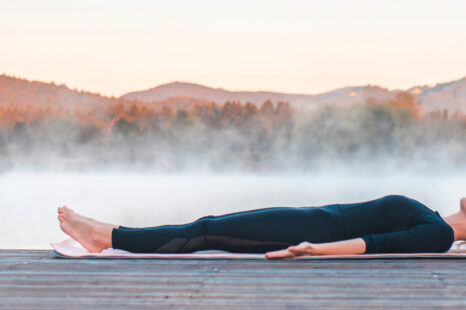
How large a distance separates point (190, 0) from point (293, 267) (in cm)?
1514

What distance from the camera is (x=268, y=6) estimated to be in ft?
53.9

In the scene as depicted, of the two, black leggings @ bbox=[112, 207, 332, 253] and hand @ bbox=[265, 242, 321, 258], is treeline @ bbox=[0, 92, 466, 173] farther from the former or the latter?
hand @ bbox=[265, 242, 321, 258]

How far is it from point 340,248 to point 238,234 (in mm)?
389

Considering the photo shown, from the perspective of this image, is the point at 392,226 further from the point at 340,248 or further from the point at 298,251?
the point at 298,251

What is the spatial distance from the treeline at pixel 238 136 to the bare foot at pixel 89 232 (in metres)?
15.6

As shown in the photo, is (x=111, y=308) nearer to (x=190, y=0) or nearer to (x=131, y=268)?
(x=131, y=268)

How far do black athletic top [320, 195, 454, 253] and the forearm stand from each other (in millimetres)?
33

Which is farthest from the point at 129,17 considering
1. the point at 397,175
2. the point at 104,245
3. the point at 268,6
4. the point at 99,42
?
the point at 104,245

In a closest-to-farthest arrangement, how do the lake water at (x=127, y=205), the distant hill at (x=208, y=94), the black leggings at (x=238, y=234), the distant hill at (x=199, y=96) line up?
1. the black leggings at (x=238, y=234)
2. the lake water at (x=127, y=205)
3. the distant hill at (x=199, y=96)
4. the distant hill at (x=208, y=94)

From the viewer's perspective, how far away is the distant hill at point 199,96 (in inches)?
669

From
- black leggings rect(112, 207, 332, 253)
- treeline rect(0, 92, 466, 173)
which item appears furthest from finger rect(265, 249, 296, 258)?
treeline rect(0, 92, 466, 173)

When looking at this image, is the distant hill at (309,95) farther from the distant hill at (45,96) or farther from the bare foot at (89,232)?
the bare foot at (89,232)

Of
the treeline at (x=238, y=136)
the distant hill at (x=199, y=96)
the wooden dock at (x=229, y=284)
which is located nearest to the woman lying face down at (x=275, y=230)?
the wooden dock at (x=229, y=284)

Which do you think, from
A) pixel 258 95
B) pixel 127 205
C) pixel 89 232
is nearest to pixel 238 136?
pixel 258 95
